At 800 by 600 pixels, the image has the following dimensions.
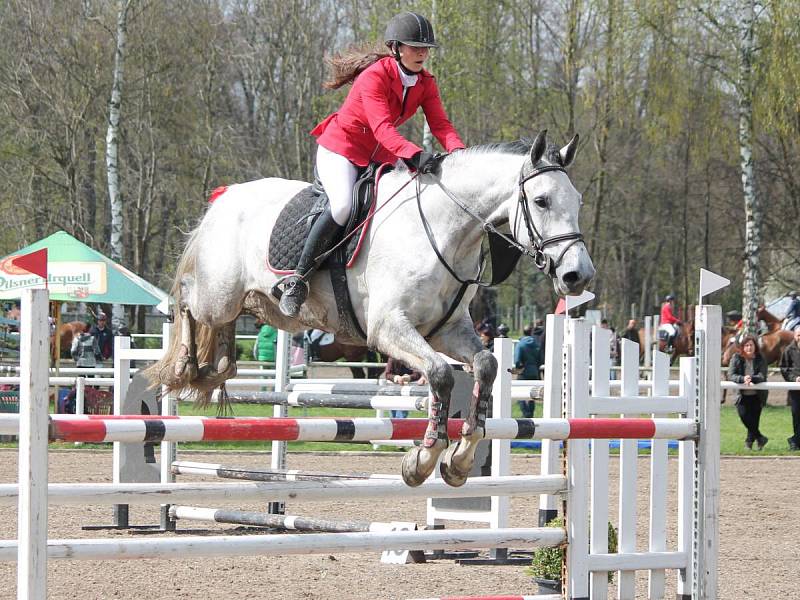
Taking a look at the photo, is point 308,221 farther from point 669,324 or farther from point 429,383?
point 669,324

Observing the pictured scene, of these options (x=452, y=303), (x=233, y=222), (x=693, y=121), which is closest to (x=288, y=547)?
(x=452, y=303)

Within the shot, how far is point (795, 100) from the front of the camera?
2112 cm

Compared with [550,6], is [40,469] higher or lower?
lower

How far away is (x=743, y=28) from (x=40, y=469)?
65.3 feet

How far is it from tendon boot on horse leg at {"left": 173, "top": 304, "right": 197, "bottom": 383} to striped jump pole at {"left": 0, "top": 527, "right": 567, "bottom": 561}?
6.80 ft

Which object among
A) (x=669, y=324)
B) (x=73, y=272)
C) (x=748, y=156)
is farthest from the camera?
(x=669, y=324)

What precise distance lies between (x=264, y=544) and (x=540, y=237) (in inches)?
63.1

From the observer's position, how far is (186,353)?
616 centimetres

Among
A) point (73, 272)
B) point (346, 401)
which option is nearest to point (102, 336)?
point (73, 272)

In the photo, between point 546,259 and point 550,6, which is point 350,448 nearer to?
point 546,259

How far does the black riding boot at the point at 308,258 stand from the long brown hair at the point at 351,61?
72cm

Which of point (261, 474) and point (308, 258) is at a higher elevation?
point (308, 258)

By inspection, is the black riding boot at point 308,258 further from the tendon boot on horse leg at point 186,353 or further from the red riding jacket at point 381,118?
the tendon boot on horse leg at point 186,353

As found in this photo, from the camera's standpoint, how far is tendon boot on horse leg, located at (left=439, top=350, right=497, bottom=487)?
439 cm
